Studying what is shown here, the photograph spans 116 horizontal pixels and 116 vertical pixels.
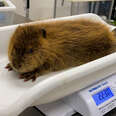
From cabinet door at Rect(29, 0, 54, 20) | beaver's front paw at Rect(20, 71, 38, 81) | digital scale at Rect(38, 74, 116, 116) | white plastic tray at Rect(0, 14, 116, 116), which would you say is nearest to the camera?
white plastic tray at Rect(0, 14, 116, 116)

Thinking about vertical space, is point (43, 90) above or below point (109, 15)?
above

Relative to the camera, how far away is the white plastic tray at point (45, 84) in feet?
1.13

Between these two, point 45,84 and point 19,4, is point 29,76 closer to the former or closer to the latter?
point 45,84

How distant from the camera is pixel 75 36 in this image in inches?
22.2

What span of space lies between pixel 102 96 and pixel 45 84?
185 mm

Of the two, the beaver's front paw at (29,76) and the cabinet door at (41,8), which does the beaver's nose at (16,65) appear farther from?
the cabinet door at (41,8)

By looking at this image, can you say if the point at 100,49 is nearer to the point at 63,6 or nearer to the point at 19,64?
the point at 19,64

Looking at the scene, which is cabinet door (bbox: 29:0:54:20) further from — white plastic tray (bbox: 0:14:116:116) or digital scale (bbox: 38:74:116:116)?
digital scale (bbox: 38:74:116:116)

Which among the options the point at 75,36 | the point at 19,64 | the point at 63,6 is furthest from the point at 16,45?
the point at 63,6

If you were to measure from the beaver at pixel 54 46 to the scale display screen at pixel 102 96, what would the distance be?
0.12m

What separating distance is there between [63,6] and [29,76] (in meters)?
1.61

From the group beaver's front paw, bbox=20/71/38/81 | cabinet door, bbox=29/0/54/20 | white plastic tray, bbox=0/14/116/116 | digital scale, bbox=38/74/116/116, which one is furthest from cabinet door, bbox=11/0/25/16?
digital scale, bbox=38/74/116/116

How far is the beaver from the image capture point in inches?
20.5

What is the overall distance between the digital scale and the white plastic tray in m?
0.02
